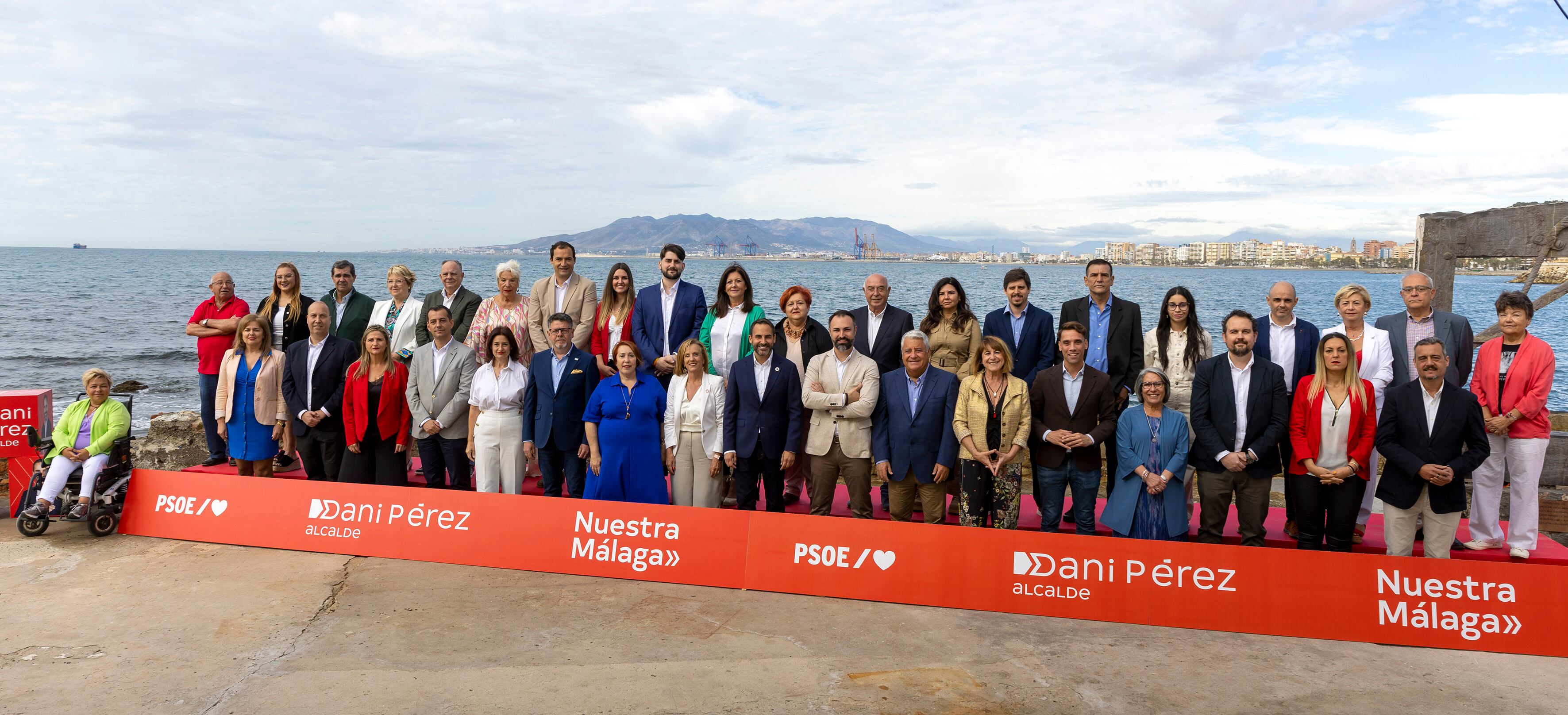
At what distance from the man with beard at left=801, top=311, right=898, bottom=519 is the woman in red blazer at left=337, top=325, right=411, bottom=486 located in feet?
10.4

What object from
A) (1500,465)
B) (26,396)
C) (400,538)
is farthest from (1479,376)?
(26,396)

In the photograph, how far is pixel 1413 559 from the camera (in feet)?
16.0

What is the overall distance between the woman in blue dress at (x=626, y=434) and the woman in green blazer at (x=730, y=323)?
0.60 m

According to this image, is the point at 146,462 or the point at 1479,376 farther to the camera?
the point at 146,462

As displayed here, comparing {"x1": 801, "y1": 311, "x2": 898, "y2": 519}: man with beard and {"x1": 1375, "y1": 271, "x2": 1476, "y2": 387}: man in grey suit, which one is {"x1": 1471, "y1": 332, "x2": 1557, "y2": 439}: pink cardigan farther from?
{"x1": 801, "y1": 311, "x2": 898, "y2": 519}: man with beard

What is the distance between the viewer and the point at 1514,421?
5.45 meters

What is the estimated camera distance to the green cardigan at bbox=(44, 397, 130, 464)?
6680mm

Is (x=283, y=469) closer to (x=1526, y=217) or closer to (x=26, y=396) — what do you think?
(x=26, y=396)

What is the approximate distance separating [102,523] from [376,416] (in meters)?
2.26

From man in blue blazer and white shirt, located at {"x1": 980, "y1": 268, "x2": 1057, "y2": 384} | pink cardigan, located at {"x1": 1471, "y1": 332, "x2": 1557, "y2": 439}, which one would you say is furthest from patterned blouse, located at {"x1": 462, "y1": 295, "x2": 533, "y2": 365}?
pink cardigan, located at {"x1": 1471, "y1": 332, "x2": 1557, "y2": 439}

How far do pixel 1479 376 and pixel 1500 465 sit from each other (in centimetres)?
58

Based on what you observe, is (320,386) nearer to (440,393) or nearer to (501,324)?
(440,393)

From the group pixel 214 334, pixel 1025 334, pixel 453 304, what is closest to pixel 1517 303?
pixel 1025 334

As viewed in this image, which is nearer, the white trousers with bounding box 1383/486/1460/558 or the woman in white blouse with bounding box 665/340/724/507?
the white trousers with bounding box 1383/486/1460/558
